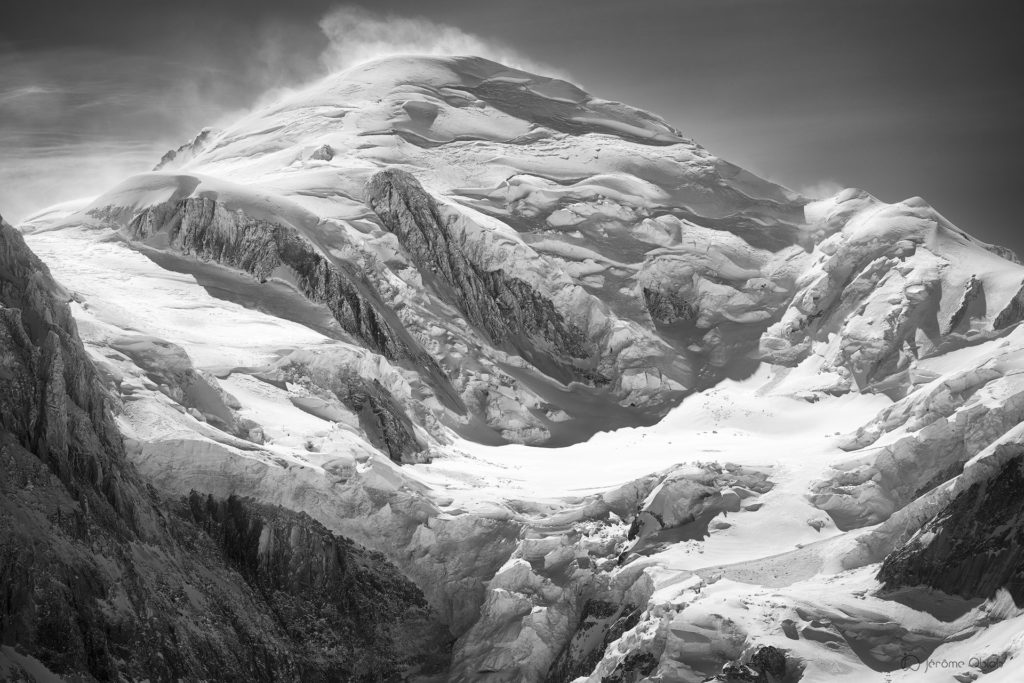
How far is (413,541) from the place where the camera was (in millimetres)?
76750

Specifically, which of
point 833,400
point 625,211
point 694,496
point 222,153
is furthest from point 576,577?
point 222,153

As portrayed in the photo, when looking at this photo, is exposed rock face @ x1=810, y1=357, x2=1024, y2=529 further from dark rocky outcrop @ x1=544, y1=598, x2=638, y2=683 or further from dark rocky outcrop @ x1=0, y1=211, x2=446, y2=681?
dark rocky outcrop @ x1=0, y1=211, x2=446, y2=681

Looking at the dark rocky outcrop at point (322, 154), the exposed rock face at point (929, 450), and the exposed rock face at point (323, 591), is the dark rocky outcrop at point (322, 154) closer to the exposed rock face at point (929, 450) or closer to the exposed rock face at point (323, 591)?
the exposed rock face at point (323, 591)

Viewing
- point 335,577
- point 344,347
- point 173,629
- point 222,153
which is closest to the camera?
point 173,629

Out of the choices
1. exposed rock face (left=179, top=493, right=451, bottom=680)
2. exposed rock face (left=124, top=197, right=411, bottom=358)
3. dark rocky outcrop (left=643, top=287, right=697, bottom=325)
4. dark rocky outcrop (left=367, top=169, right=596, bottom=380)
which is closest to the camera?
exposed rock face (left=179, top=493, right=451, bottom=680)

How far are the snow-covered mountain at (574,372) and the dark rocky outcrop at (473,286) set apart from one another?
0.77 feet

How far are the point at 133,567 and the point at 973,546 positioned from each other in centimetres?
3484

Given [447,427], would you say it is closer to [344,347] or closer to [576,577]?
[344,347]

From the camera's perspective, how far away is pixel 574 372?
358 ft

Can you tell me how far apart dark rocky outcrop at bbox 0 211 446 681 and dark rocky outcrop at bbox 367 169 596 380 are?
35509 mm

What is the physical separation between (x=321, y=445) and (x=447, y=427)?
17262 mm

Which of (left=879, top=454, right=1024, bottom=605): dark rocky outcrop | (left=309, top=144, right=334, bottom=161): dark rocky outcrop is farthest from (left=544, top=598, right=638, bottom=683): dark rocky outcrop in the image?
(left=309, top=144, right=334, bottom=161): dark rocky outcrop

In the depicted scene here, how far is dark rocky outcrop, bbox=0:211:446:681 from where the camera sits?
61.1 m

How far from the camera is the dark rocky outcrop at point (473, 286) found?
109 meters
